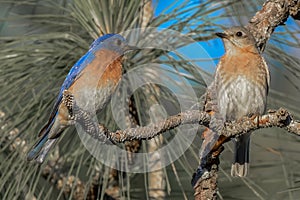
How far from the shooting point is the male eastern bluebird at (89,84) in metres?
2.01

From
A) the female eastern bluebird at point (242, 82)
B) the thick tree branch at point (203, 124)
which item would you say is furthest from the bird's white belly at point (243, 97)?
the thick tree branch at point (203, 124)

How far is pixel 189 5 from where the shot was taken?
2266 millimetres

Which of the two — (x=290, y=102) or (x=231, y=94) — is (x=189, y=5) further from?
(x=290, y=102)

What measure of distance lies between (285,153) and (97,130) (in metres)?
0.86

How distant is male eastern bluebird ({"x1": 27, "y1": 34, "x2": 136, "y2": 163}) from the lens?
79.1 inches

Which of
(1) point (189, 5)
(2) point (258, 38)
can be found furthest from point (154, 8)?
(2) point (258, 38)

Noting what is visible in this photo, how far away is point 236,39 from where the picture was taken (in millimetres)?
2219

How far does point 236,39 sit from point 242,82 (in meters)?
0.15

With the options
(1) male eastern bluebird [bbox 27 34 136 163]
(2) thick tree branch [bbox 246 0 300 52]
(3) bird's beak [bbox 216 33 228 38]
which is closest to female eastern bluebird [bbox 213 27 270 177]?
(3) bird's beak [bbox 216 33 228 38]

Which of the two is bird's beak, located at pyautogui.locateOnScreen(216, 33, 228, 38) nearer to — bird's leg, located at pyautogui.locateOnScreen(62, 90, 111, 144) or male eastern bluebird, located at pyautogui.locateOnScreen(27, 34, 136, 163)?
male eastern bluebird, located at pyautogui.locateOnScreen(27, 34, 136, 163)

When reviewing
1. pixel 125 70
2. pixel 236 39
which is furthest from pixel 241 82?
pixel 125 70

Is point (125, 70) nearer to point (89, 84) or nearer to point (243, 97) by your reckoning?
point (89, 84)

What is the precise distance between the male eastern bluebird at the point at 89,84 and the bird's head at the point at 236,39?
0.35m

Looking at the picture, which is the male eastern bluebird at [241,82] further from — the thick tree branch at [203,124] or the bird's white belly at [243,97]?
the thick tree branch at [203,124]
